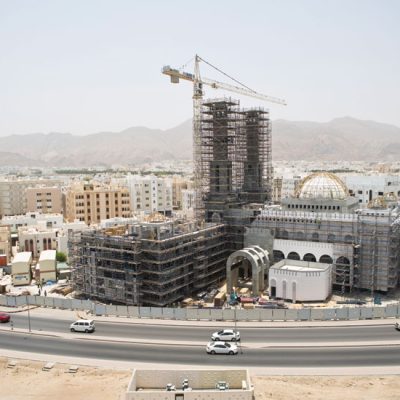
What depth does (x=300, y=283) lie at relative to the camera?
6862 cm

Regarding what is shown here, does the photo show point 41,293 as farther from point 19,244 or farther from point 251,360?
point 251,360

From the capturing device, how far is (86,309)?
64500 millimetres

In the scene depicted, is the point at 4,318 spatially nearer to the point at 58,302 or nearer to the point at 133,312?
the point at 58,302

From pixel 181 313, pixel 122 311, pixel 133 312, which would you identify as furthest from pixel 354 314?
pixel 122 311

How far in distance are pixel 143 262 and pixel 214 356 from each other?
2109cm

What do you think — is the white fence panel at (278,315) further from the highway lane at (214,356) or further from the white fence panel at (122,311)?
the white fence panel at (122,311)

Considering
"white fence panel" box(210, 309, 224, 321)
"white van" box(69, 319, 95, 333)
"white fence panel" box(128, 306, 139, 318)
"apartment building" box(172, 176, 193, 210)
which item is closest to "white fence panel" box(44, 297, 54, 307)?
"white van" box(69, 319, 95, 333)

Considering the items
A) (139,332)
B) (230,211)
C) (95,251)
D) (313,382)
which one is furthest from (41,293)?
(313,382)

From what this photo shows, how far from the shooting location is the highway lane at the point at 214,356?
152 ft

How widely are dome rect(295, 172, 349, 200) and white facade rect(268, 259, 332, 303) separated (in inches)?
594

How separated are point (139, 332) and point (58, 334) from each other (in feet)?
30.5

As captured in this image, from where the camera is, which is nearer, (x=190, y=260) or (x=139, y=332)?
(x=139, y=332)

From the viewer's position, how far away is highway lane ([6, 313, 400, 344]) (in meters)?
52.5

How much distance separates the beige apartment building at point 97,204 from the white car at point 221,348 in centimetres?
8878
